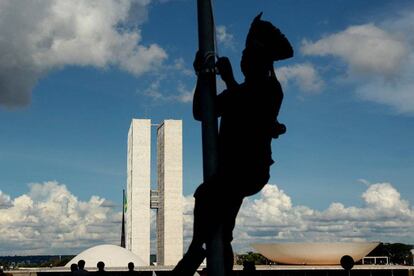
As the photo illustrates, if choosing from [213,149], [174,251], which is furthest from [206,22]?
[174,251]

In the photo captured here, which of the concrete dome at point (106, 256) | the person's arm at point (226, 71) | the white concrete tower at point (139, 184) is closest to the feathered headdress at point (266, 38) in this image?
the person's arm at point (226, 71)

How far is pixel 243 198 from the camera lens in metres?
3.69

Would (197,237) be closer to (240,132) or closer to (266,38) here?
(240,132)

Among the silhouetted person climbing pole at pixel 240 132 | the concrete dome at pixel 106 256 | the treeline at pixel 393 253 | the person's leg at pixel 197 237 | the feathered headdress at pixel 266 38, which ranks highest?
the treeline at pixel 393 253

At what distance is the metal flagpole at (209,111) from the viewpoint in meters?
3.38

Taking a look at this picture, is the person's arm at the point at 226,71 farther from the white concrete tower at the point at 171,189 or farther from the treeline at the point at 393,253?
the treeline at the point at 393,253

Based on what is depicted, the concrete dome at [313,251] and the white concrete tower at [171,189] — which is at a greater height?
the white concrete tower at [171,189]

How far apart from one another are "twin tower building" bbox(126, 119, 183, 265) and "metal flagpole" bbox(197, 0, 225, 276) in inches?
2260

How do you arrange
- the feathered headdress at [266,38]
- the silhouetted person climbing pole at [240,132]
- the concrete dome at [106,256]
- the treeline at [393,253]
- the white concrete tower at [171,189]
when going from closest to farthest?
1. the silhouetted person climbing pole at [240,132]
2. the feathered headdress at [266,38]
3. the concrete dome at [106,256]
4. the white concrete tower at [171,189]
5. the treeline at [393,253]

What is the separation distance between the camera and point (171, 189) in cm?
6178

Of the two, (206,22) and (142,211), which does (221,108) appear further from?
(142,211)

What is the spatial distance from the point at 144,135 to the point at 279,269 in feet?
74.7

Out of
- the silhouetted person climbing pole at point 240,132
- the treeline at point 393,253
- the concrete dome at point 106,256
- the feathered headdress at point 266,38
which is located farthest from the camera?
the treeline at point 393,253

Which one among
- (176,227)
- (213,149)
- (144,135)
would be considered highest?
(144,135)
